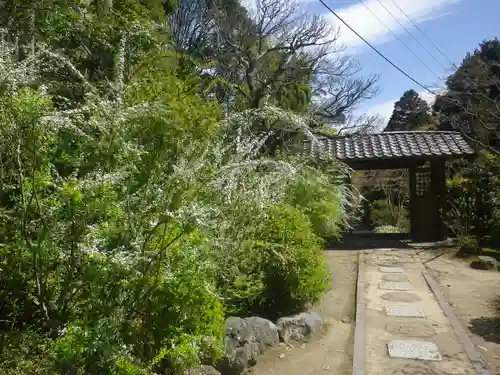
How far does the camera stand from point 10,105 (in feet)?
9.27

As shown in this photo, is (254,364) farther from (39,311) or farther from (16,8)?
(16,8)

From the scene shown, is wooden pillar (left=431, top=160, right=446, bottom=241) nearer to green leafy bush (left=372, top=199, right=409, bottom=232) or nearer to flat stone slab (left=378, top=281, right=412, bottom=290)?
A: green leafy bush (left=372, top=199, right=409, bottom=232)

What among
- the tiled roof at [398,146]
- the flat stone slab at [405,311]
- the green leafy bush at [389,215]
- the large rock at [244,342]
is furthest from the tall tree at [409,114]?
the large rock at [244,342]

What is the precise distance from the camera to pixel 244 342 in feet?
13.4

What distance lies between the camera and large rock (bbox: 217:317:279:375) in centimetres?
385

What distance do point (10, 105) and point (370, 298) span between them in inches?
206

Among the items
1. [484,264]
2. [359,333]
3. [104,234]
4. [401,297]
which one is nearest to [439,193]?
[484,264]

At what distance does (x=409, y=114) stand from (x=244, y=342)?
22967 mm

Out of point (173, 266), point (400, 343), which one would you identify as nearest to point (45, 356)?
point (173, 266)

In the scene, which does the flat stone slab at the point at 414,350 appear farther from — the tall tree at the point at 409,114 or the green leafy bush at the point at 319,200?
the tall tree at the point at 409,114

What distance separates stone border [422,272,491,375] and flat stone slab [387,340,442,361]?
30 centimetres

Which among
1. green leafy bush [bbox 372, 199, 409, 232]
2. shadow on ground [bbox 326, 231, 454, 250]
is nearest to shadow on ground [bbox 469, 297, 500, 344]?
shadow on ground [bbox 326, 231, 454, 250]

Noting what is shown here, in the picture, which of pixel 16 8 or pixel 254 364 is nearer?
pixel 254 364

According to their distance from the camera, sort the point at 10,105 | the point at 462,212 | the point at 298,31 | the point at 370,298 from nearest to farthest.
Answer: the point at 10,105 → the point at 370,298 → the point at 462,212 → the point at 298,31
